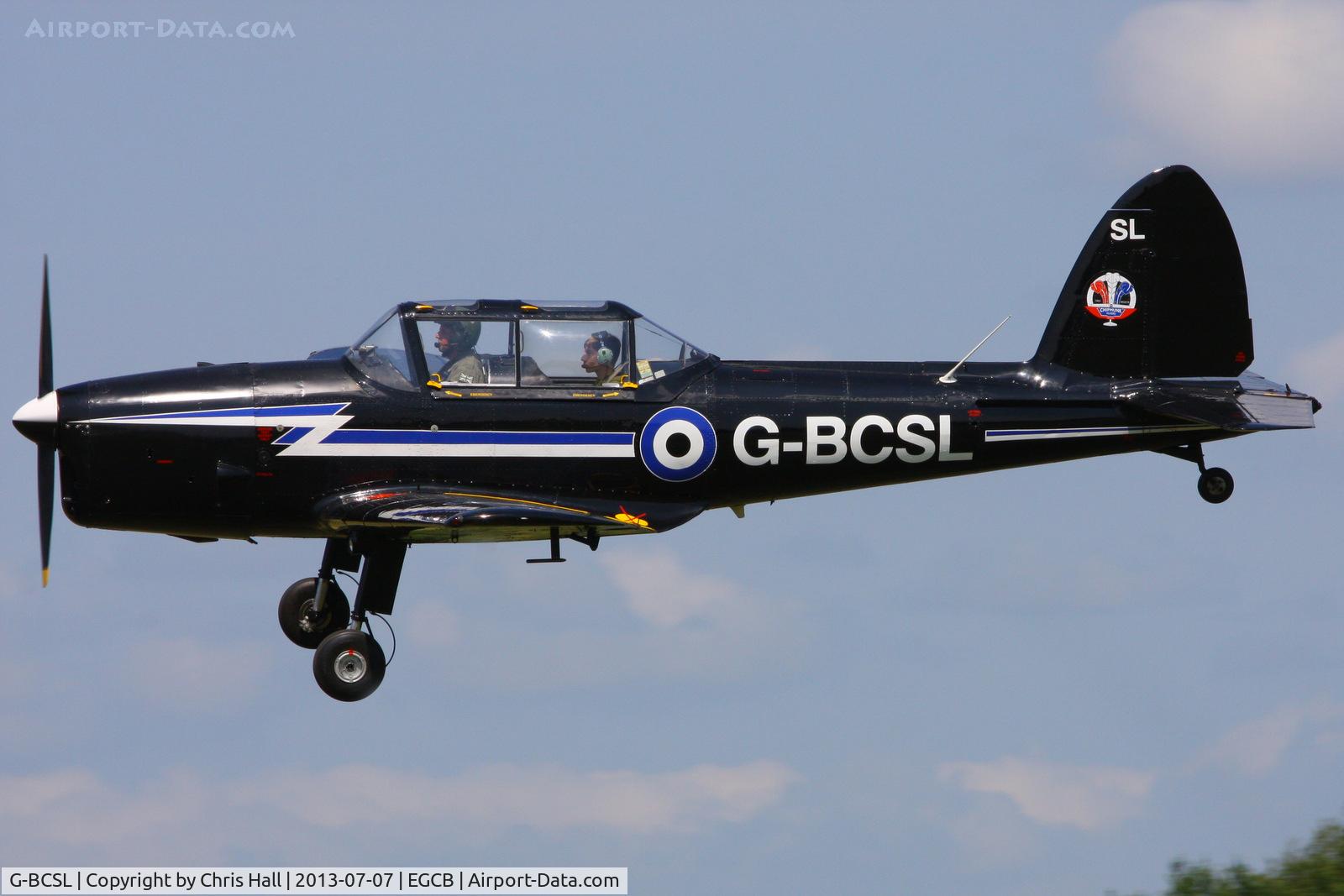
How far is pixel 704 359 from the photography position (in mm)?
16453

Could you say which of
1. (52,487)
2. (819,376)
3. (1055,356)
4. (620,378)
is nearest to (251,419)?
(52,487)

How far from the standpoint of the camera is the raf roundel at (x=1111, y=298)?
17.2m

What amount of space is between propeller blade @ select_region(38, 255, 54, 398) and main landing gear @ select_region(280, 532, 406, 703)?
8.89ft

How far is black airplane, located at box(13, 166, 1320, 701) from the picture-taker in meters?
15.6

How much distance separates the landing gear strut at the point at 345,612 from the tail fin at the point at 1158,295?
6.02 m

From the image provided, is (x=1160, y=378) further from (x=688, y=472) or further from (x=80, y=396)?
(x=80, y=396)

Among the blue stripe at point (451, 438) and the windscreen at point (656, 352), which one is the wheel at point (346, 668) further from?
the windscreen at point (656, 352)

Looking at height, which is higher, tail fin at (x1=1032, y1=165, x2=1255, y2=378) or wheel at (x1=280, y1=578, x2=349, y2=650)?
tail fin at (x1=1032, y1=165, x2=1255, y2=378)

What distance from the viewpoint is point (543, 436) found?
1585cm

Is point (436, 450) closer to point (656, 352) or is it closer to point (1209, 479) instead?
point (656, 352)

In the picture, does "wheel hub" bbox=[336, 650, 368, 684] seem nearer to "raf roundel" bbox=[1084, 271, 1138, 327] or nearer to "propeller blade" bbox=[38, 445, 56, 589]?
"propeller blade" bbox=[38, 445, 56, 589]

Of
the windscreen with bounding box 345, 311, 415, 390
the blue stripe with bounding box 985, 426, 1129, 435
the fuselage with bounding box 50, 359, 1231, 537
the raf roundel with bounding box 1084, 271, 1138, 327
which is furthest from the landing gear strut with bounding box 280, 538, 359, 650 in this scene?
the raf roundel with bounding box 1084, 271, 1138, 327

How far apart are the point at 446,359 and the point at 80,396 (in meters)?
2.96

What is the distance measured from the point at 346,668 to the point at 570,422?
2.70 m
